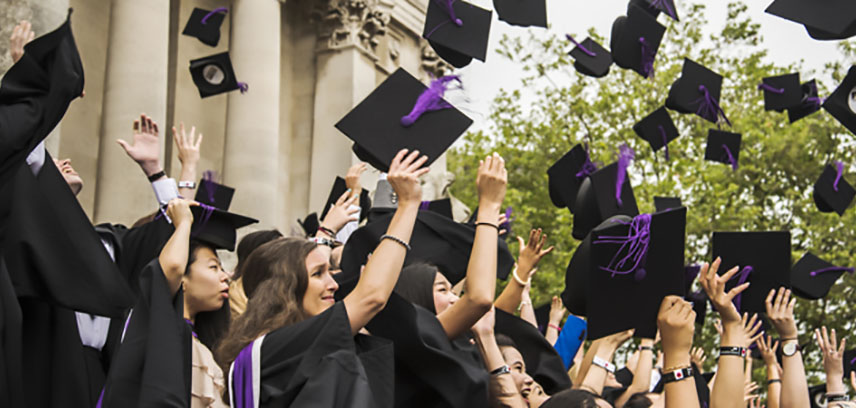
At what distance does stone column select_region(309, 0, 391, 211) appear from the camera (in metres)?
17.2

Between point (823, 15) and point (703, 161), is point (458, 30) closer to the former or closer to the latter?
point (823, 15)

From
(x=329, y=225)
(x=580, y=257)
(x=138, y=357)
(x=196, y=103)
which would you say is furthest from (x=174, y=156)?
(x=138, y=357)

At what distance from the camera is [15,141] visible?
408cm

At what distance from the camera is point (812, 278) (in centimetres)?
898

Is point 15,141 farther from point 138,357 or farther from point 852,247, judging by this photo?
point 852,247

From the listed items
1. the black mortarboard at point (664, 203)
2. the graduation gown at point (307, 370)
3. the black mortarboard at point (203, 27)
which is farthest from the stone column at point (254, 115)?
the graduation gown at point (307, 370)

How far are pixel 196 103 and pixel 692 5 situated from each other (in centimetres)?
1780

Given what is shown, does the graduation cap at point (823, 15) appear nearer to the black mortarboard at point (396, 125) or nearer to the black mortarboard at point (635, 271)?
the black mortarboard at point (635, 271)

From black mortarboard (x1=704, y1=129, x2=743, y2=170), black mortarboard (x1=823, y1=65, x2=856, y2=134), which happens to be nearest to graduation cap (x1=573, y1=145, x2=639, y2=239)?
black mortarboard (x1=823, y1=65, x2=856, y2=134)

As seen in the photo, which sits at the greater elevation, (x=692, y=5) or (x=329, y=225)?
(x=692, y=5)

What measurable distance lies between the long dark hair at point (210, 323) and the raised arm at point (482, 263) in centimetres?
124

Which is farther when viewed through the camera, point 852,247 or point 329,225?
point 852,247

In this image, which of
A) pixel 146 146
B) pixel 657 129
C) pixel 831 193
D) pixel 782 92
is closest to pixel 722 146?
pixel 657 129

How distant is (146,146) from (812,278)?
5.71 meters
